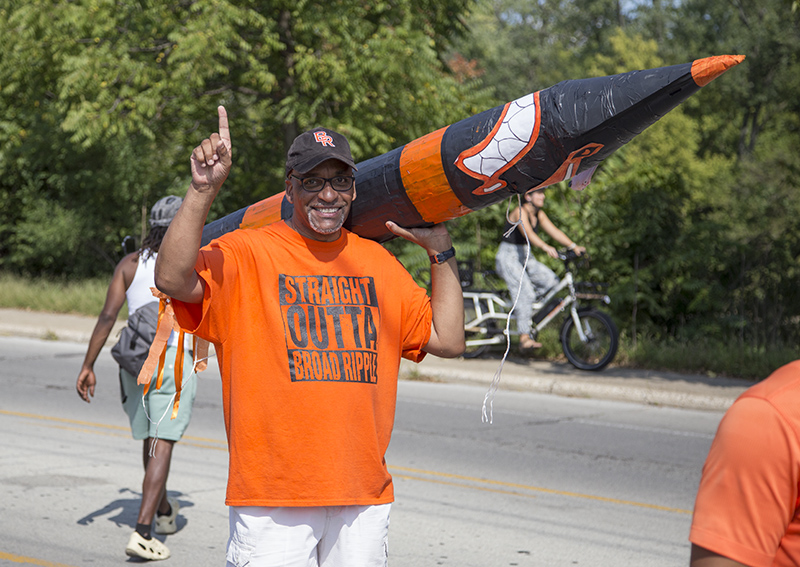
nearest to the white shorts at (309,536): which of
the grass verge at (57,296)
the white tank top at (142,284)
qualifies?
the white tank top at (142,284)

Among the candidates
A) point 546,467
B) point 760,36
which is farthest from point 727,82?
point 546,467

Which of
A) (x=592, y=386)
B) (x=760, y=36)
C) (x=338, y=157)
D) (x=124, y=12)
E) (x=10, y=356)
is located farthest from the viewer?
(x=760, y=36)

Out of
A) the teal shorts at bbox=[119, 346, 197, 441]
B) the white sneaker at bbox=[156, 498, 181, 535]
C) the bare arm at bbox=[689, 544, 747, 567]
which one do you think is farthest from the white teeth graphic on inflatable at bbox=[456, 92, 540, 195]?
the white sneaker at bbox=[156, 498, 181, 535]

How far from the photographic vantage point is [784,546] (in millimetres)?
1629

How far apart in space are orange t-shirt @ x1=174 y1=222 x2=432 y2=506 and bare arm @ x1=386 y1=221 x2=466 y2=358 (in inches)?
9.5

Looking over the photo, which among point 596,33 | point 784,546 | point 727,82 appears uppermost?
point 596,33

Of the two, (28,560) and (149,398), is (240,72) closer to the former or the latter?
(149,398)

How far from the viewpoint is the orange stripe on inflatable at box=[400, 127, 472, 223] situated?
3225mm

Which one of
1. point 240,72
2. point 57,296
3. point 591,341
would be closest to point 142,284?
point 591,341

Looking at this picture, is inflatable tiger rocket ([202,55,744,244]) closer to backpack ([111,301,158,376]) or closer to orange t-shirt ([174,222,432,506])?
orange t-shirt ([174,222,432,506])

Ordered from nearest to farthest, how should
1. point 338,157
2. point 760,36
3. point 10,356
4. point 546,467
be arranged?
point 338,157 → point 546,467 → point 10,356 → point 760,36

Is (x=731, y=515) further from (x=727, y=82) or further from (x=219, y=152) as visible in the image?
(x=727, y=82)

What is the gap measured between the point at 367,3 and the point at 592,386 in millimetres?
8558

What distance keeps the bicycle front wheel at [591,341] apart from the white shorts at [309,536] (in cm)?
901
